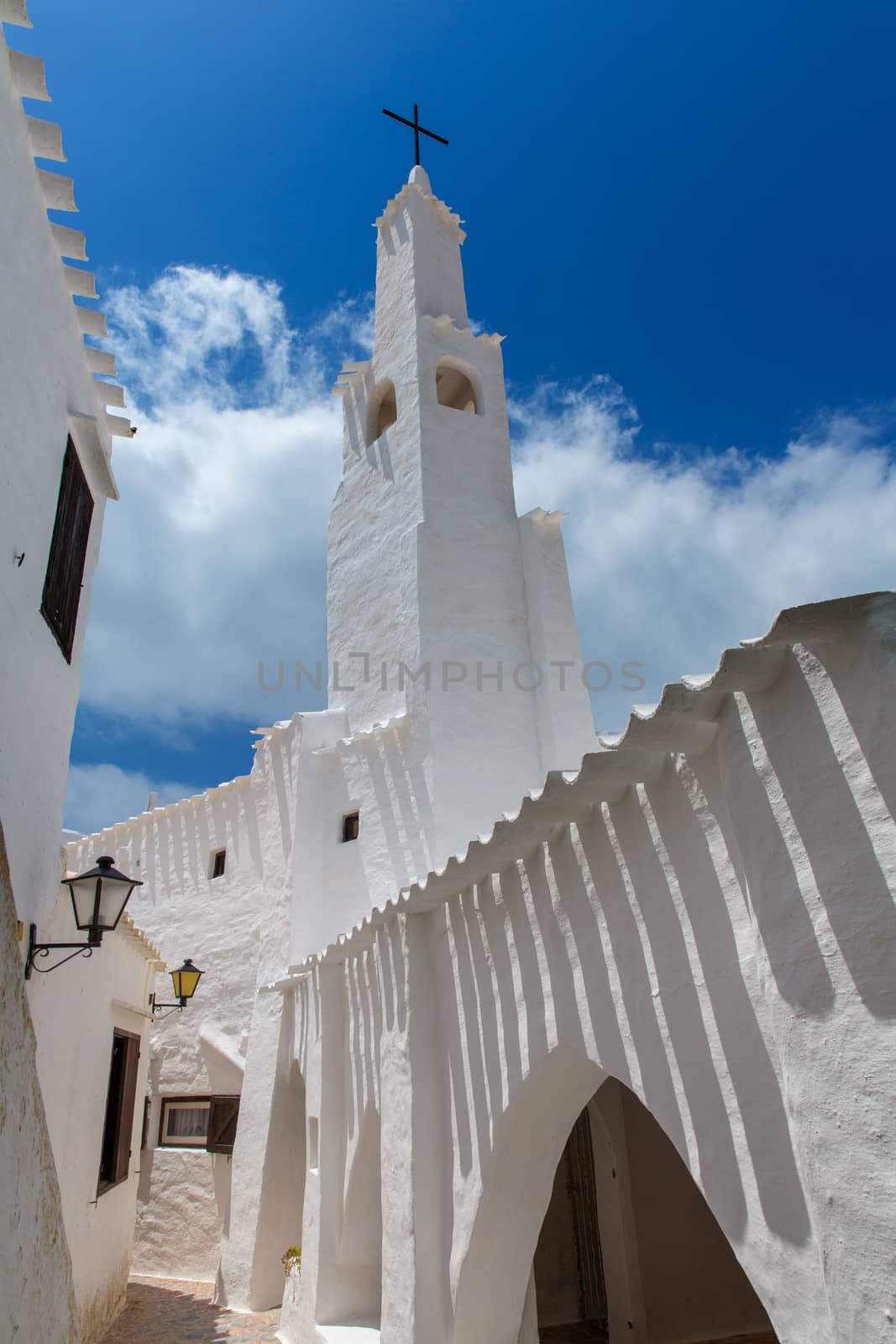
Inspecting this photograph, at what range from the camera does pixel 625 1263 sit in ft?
21.8

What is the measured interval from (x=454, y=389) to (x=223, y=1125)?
39.5 ft

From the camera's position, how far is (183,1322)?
8.70m

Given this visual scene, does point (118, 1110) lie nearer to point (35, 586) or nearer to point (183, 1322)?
Result: point (183, 1322)

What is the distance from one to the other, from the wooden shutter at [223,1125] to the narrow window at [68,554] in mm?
7843

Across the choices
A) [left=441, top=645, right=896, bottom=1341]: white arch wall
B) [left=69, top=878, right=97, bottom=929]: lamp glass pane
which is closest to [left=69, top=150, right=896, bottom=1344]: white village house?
[left=441, top=645, right=896, bottom=1341]: white arch wall

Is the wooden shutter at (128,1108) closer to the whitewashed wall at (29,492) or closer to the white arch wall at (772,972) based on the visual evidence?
the whitewashed wall at (29,492)

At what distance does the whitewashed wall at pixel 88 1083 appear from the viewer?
19.6ft

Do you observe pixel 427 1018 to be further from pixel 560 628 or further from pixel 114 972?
pixel 560 628

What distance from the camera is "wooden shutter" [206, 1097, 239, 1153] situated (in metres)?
11.3

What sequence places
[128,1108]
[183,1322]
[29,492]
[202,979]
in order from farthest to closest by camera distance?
1. [202,979]
2. [183,1322]
3. [128,1108]
4. [29,492]

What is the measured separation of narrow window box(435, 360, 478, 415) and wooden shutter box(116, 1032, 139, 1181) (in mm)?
10807

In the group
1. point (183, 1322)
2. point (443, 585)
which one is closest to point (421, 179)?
point (443, 585)

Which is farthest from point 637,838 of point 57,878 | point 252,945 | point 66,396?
point 252,945

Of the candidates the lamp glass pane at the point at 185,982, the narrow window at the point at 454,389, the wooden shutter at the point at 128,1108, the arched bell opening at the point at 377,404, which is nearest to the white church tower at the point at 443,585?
the arched bell opening at the point at 377,404
